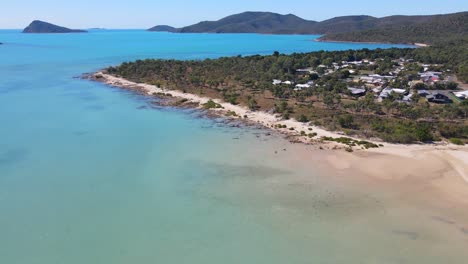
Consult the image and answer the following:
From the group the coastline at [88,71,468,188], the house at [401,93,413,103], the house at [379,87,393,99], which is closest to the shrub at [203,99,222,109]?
the coastline at [88,71,468,188]

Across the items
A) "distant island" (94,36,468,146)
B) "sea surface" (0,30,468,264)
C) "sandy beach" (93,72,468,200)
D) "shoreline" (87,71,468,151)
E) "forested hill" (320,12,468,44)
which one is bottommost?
"sea surface" (0,30,468,264)

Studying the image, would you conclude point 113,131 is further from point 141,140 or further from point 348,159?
point 348,159

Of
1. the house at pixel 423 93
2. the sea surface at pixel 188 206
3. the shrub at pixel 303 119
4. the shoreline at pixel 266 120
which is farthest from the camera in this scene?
the house at pixel 423 93

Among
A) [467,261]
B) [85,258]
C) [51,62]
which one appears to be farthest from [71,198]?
[51,62]

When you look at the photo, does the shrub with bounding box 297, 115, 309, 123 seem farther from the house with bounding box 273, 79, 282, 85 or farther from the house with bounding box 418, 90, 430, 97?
the house with bounding box 418, 90, 430, 97

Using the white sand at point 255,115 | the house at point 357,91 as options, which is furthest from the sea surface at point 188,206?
the house at point 357,91

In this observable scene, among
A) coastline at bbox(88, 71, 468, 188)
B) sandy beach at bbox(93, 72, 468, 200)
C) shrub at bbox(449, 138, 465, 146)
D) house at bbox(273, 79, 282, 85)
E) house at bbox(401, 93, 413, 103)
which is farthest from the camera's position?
house at bbox(273, 79, 282, 85)

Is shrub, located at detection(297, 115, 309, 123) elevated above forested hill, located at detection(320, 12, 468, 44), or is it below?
below

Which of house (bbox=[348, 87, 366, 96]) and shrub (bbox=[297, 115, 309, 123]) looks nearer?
shrub (bbox=[297, 115, 309, 123])

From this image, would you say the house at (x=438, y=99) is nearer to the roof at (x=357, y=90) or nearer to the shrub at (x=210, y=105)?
the roof at (x=357, y=90)
